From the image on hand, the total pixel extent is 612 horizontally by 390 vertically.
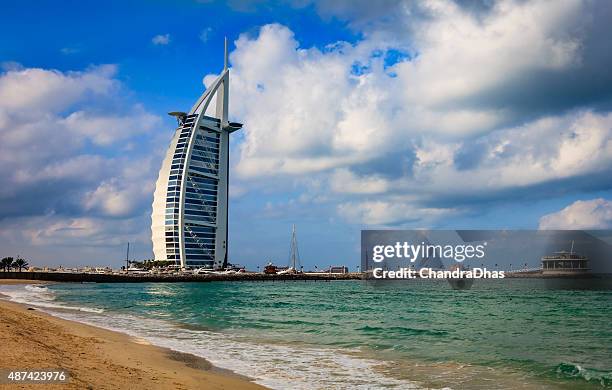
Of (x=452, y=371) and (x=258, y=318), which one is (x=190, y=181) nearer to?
(x=258, y=318)

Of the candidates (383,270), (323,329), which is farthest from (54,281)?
(323,329)

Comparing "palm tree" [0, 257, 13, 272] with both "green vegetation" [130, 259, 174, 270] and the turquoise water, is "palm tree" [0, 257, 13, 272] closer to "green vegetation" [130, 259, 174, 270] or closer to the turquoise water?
"green vegetation" [130, 259, 174, 270]

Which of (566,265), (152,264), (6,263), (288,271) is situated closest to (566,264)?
(566,265)

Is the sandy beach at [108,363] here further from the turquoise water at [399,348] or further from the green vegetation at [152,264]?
the green vegetation at [152,264]

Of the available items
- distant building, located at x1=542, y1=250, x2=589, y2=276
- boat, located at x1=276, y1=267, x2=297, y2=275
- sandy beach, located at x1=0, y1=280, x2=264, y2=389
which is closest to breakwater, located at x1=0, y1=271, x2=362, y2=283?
boat, located at x1=276, y1=267, x2=297, y2=275

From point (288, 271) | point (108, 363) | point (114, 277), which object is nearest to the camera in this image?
point (108, 363)

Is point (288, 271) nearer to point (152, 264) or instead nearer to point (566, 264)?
point (152, 264)
